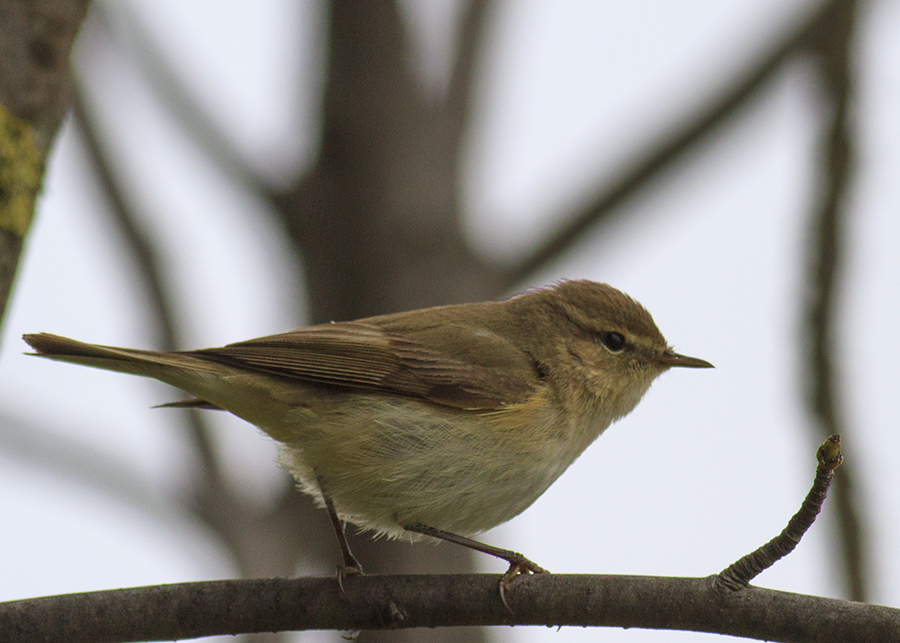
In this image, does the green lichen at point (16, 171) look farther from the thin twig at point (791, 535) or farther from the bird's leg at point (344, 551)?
the thin twig at point (791, 535)

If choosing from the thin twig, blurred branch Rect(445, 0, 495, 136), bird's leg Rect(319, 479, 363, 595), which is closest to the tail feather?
bird's leg Rect(319, 479, 363, 595)

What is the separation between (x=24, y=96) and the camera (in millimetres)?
3045

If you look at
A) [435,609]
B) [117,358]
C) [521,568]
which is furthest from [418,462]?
[117,358]

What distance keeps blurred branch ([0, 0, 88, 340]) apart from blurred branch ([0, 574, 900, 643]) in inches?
42.0

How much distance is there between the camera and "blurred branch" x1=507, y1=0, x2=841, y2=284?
539cm

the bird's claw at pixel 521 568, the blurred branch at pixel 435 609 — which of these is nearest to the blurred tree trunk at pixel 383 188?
the bird's claw at pixel 521 568

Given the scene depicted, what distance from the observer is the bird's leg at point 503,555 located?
2.70 meters

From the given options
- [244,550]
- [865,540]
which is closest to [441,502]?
[865,540]

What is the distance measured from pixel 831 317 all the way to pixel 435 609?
2.19 m

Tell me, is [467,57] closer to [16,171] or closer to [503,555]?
[16,171]

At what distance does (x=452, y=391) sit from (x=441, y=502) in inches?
17.7

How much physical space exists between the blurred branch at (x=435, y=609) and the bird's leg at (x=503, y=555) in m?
0.03

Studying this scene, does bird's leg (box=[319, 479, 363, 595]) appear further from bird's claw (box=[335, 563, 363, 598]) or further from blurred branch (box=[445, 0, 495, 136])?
blurred branch (box=[445, 0, 495, 136])

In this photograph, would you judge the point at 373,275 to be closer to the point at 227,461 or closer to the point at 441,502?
the point at 227,461
